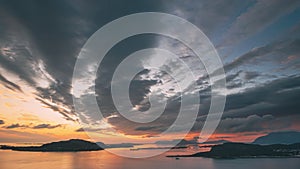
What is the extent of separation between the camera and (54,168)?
5340 inches

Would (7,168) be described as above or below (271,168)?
above

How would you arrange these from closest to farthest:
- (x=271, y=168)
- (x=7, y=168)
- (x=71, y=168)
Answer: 1. (x=7, y=168)
2. (x=71, y=168)
3. (x=271, y=168)

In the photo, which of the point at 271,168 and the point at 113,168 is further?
the point at 271,168

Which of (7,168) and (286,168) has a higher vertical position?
(7,168)

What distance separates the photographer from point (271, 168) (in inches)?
6304

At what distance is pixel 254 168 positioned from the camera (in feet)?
521

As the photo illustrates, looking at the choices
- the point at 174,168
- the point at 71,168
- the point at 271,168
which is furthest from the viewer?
the point at 271,168

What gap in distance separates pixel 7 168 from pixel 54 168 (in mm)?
25592

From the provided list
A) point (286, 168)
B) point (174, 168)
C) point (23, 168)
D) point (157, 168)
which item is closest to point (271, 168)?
point (286, 168)

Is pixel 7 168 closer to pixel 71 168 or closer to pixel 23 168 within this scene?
pixel 23 168

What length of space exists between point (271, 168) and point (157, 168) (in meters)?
85.5

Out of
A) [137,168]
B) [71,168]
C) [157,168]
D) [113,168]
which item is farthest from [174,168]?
[71,168]

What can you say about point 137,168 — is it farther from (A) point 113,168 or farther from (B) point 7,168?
(B) point 7,168

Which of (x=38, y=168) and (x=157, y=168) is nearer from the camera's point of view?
(x=38, y=168)
